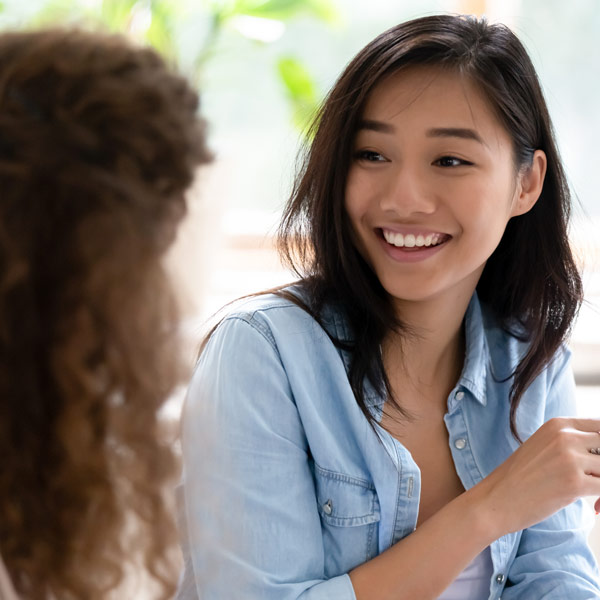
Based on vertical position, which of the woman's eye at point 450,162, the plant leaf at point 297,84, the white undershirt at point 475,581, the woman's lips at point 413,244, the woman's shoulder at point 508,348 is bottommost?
the white undershirt at point 475,581

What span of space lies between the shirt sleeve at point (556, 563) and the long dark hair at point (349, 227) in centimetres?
18

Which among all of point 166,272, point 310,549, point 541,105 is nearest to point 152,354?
point 166,272

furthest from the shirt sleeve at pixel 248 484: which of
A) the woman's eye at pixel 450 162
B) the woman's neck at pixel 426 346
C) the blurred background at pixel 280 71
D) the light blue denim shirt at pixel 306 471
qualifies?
the blurred background at pixel 280 71

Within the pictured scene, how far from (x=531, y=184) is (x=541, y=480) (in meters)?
0.49

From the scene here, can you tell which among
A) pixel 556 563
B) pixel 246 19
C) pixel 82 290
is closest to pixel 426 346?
pixel 556 563

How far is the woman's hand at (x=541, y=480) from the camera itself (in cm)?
123

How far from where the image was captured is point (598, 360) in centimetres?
233

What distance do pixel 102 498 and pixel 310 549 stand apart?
0.53 meters

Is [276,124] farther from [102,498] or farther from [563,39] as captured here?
[102,498]

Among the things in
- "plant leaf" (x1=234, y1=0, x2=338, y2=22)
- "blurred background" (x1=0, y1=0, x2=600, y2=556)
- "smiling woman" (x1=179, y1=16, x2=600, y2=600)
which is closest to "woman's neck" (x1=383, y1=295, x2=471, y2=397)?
"smiling woman" (x1=179, y1=16, x2=600, y2=600)

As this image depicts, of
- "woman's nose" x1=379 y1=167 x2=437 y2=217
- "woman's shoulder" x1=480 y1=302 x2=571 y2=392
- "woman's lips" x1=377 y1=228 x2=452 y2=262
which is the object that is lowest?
"woman's shoulder" x1=480 y1=302 x2=571 y2=392

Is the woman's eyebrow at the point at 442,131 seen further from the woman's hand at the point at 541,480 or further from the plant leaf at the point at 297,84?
the plant leaf at the point at 297,84

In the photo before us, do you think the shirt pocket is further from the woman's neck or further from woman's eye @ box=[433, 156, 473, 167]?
woman's eye @ box=[433, 156, 473, 167]

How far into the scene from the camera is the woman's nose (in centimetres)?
126
